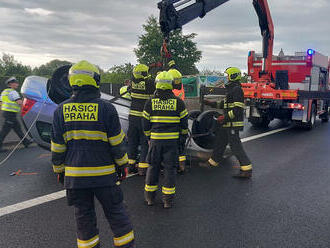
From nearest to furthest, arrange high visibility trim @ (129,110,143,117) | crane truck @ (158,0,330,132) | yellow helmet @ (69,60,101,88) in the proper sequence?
yellow helmet @ (69,60,101,88), high visibility trim @ (129,110,143,117), crane truck @ (158,0,330,132)

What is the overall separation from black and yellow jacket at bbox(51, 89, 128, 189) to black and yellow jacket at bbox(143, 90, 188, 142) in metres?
1.28

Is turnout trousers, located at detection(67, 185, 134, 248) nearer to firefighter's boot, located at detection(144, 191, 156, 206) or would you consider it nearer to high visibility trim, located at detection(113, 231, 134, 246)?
high visibility trim, located at detection(113, 231, 134, 246)

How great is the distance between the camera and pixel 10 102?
7129 mm

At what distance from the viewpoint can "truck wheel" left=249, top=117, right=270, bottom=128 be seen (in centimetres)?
1109

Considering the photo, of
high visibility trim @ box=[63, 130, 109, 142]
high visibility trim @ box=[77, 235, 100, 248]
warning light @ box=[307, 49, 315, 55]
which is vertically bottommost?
high visibility trim @ box=[77, 235, 100, 248]

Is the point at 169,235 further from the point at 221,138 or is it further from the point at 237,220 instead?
the point at 221,138

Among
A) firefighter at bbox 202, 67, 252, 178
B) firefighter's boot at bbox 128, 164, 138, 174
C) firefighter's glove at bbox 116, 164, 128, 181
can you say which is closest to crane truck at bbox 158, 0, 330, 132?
firefighter at bbox 202, 67, 252, 178

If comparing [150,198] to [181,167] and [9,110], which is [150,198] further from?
[9,110]

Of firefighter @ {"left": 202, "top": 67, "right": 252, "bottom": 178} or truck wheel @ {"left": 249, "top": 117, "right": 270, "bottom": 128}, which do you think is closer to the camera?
firefighter @ {"left": 202, "top": 67, "right": 252, "bottom": 178}

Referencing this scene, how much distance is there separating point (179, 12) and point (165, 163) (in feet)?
15.5

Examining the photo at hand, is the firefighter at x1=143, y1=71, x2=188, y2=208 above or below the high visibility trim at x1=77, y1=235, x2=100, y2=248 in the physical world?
above

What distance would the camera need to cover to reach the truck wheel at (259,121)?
36.4 ft

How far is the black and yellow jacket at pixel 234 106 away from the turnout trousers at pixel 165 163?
168 centimetres

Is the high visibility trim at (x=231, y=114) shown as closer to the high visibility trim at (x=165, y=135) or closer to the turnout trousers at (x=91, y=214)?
the high visibility trim at (x=165, y=135)
